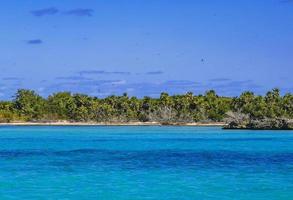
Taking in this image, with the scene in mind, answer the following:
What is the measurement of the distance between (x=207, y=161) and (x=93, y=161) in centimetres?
939

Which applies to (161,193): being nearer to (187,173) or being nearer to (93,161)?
(187,173)

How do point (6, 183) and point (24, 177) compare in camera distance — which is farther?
point (24, 177)

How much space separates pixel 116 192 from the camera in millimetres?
34094

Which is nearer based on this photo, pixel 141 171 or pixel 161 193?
pixel 161 193

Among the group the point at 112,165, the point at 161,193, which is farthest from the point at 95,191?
the point at 112,165

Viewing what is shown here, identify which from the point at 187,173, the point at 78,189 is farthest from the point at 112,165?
the point at 78,189

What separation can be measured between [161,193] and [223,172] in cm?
1173

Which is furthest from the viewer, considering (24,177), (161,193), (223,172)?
(223,172)

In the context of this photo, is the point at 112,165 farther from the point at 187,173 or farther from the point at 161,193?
the point at 161,193

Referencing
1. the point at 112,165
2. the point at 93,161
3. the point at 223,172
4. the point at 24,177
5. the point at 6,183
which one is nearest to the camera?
the point at 6,183

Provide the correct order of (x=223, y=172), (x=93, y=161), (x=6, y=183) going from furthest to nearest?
(x=93, y=161), (x=223, y=172), (x=6, y=183)

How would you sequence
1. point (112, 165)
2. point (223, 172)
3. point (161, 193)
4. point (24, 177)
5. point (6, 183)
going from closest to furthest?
point (161, 193)
point (6, 183)
point (24, 177)
point (223, 172)
point (112, 165)

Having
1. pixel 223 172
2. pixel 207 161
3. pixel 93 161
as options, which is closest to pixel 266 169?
pixel 223 172

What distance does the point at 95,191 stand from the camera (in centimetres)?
3444
